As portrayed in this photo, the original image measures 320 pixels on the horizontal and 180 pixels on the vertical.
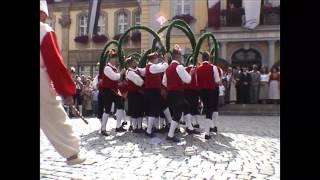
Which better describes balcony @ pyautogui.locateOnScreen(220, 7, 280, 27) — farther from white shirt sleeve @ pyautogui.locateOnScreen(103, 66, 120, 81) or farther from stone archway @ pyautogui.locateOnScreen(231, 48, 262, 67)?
white shirt sleeve @ pyautogui.locateOnScreen(103, 66, 120, 81)

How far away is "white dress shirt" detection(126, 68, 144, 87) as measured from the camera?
9320 millimetres

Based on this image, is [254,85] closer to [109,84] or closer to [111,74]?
[109,84]

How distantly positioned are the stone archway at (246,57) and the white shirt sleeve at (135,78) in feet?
57.7

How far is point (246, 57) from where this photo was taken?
26.3m

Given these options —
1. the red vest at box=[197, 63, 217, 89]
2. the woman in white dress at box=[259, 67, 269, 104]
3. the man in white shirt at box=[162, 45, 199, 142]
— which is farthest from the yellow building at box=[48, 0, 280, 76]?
the man in white shirt at box=[162, 45, 199, 142]

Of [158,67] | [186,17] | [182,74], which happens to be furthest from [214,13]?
[182,74]

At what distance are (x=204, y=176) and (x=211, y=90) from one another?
3.66m

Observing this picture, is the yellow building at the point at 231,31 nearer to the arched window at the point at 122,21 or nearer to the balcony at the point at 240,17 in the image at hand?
the balcony at the point at 240,17

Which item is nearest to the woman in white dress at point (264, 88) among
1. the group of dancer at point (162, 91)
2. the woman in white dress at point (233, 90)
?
the woman in white dress at point (233, 90)

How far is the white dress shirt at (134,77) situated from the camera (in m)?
9.32

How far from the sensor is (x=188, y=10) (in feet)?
88.3
